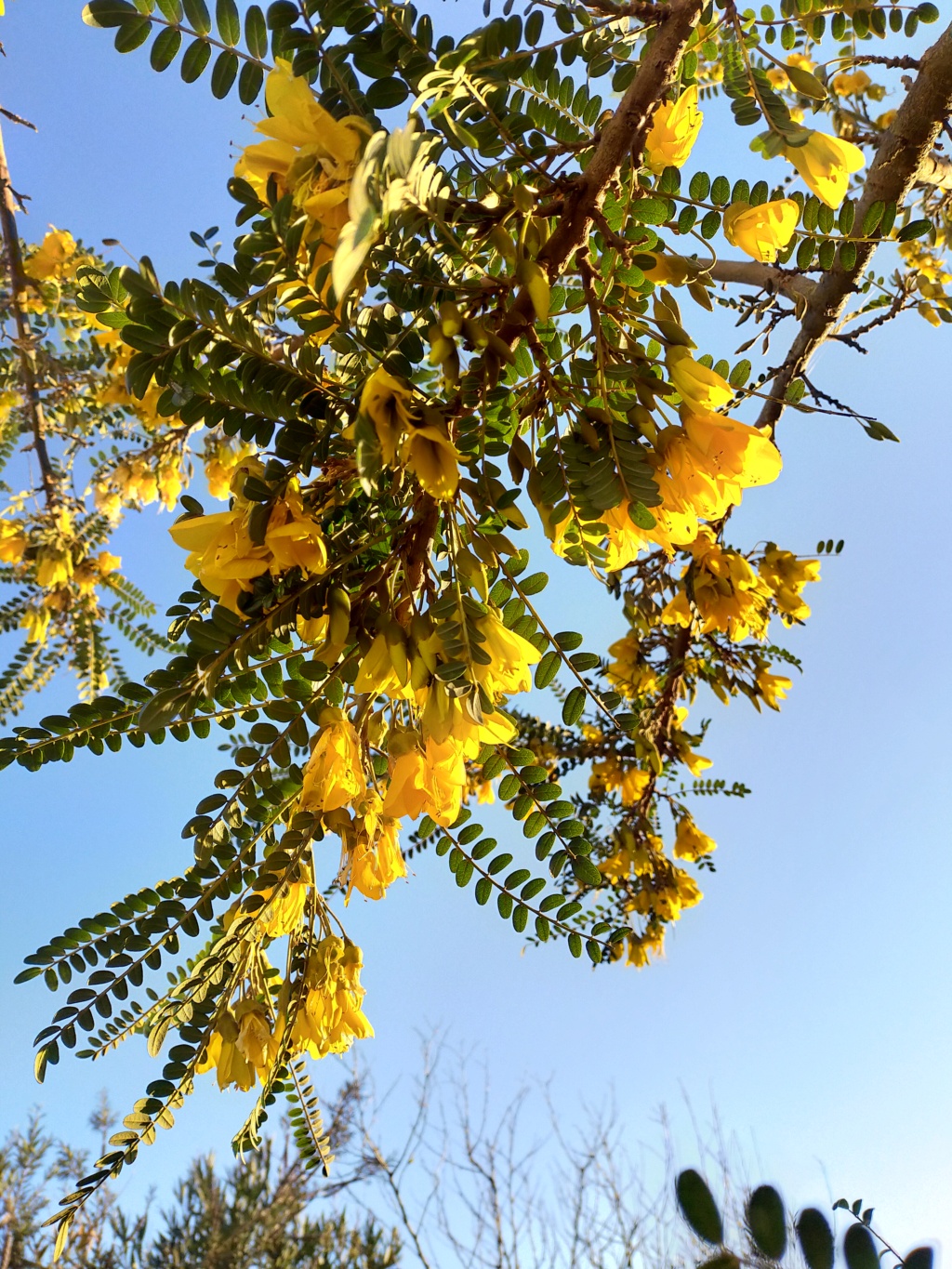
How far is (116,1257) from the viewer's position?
6527mm

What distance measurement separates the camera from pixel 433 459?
2.27 feet

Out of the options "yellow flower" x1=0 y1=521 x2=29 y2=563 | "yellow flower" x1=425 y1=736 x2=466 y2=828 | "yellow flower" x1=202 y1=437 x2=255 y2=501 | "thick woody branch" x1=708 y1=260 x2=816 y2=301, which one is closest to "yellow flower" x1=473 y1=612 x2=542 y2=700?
"yellow flower" x1=425 y1=736 x2=466 y2=828

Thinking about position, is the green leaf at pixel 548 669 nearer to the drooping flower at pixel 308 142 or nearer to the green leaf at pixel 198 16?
the drooping flower at pixel 308 142

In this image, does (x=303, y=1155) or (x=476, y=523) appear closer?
(x=476, y=523)

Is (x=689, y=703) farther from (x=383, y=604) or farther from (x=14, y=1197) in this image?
(x=14, y=1197)

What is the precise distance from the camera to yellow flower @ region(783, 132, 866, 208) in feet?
2.52

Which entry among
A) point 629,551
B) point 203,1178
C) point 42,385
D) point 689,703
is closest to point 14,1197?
point 203,1178

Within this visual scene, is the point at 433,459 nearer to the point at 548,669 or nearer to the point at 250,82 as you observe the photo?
the point at 548,669

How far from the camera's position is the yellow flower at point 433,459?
67cm

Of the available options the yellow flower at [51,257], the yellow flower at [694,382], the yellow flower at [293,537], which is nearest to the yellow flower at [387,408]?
the yellow flower at [293,537]

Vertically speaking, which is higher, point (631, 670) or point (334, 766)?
point (631, 670)

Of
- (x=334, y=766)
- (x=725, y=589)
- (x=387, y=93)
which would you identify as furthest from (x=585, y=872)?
(x=725, y=589)

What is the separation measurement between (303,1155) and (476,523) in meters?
0.96

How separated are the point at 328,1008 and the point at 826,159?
3.49 feet
